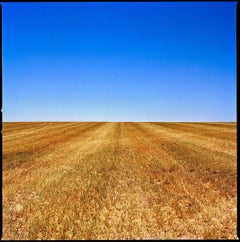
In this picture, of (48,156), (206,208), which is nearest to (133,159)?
(48,156)

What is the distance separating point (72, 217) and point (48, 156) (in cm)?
846

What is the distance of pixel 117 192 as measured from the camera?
317 inches

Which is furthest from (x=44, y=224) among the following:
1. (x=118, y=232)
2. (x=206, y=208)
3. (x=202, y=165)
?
(x=202, y=165)

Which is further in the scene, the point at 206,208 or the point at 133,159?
the point at 133,159

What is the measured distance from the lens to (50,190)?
8188 mm

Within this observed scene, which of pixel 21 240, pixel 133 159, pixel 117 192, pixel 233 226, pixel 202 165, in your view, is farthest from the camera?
pixel 133 159

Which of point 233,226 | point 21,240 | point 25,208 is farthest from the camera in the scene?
point 25,208

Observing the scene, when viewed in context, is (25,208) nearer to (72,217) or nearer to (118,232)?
(72,217)

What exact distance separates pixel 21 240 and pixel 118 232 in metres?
1.78

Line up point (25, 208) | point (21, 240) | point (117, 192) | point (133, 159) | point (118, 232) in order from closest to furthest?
point (21, 240) < point (118, 232) < point (25, 208) < point (117, 192) < point (133, 159)

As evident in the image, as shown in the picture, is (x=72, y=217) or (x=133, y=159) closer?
(x=72, y=217)

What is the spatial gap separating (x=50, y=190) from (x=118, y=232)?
131 inches

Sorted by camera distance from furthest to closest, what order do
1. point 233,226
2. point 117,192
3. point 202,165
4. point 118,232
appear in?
1. point 202,165
2. point 117,192
3. point 233,226
4. point 118,232

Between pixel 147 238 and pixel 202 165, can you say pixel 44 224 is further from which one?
pixel 202 165
